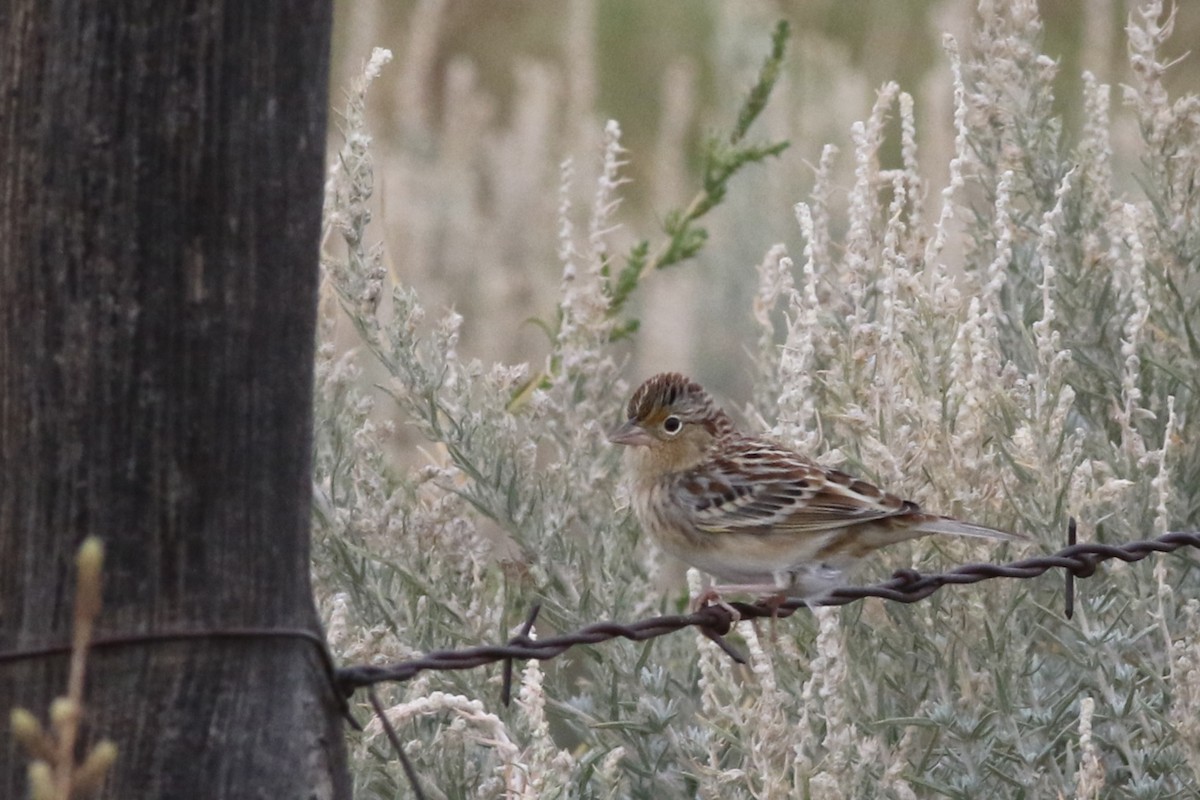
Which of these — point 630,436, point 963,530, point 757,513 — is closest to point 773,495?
point 757,513

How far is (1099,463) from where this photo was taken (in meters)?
4.68

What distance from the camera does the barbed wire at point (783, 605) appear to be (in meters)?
3.09

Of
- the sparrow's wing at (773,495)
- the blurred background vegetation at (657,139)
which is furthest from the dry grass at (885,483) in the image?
the blurred background vegetation at (657,139)

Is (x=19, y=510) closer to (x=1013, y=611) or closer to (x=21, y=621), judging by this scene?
(x=21, y=621)

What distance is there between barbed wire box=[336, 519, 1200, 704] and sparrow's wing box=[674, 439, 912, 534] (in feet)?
2.29

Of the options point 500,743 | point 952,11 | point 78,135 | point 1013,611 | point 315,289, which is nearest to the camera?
point 78,135

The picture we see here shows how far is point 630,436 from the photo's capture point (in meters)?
5.05

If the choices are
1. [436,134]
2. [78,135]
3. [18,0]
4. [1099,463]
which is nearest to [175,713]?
[78,135]

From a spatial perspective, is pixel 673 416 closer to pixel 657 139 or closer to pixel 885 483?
pixel 885 483

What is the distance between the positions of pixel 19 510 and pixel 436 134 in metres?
10.5

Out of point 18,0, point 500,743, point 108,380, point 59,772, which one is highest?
point 18,0

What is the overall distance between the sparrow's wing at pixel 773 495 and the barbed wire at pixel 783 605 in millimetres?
697

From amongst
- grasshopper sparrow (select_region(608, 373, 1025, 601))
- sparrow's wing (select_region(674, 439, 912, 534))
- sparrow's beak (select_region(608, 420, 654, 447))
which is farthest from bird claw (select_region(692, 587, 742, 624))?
sparrow's beak (select_region(608, 420, 654, 447))

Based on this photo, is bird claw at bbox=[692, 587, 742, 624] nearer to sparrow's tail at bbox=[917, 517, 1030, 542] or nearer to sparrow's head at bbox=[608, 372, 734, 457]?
sparrow's tail at bbox=[917, 517, 1030, 542]
